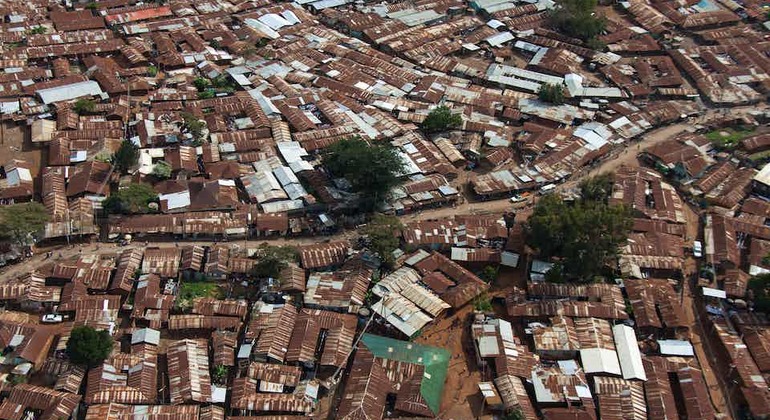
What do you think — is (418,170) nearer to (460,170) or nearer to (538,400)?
(460,170)

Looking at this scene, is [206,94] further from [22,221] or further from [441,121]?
[22,221]

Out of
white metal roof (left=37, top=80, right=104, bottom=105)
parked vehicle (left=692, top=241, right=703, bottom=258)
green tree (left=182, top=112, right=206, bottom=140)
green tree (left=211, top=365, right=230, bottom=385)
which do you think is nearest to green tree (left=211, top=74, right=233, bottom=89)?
green tree (left=182, top=112, right=206, bottom=140)

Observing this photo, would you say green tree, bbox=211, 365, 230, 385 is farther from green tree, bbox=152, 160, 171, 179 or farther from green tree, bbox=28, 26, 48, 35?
green tree, bbox=28, 26, 48, 35

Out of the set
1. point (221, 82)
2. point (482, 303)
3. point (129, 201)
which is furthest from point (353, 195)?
point (221, 82)

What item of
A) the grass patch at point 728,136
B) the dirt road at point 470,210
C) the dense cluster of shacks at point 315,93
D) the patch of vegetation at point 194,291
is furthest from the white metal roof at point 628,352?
the grass patch at point 728,136

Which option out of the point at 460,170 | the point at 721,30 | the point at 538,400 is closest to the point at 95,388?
the point at 538,400

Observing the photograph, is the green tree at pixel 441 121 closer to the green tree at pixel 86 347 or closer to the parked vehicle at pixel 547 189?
the parked vehicle at pixel 547 189
